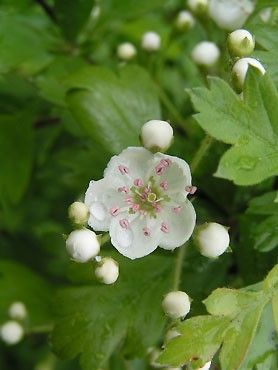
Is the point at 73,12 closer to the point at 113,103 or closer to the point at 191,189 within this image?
the point at 113,103

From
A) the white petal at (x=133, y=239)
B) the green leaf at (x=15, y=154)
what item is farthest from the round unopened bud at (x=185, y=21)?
the white petal at (x=133, y=239)

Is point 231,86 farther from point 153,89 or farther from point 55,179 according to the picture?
point 55,179

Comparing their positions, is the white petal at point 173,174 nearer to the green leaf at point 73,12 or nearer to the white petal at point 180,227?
the white petal at point 180,227

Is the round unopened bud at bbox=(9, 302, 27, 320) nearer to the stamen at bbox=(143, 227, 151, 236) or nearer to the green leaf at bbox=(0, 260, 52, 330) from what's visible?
the green leaf at bbox=(0, 260, 52, 330)

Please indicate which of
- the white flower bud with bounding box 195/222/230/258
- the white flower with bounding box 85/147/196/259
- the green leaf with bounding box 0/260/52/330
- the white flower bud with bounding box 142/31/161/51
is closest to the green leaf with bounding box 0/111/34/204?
the green leaf with bounding box 0/260/52/330

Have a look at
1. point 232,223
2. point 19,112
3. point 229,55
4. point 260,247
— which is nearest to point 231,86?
point 229,55

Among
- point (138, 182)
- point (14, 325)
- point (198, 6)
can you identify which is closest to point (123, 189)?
point (138, 182)
